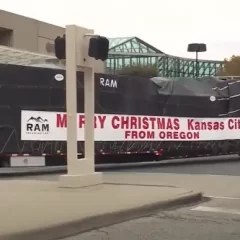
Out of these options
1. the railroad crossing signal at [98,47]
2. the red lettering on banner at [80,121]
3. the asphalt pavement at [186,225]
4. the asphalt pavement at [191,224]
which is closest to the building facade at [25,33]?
the red lettering on banner at [80,121]

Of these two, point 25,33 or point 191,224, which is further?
point 25,33

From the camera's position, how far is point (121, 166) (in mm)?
21734

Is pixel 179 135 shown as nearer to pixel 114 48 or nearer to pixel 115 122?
pixel 115 122

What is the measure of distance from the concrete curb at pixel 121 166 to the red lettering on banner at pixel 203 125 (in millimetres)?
1421

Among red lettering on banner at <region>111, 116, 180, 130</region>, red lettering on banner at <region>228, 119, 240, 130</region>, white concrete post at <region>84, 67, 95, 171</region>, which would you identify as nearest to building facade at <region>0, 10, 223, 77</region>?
red lettering on banner at <region>228, 119, 240, 130</region>

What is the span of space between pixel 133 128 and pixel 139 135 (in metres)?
0.41

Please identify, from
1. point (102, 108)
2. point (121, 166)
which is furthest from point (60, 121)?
point (121, 166)

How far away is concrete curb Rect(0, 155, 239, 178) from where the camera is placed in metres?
18.8

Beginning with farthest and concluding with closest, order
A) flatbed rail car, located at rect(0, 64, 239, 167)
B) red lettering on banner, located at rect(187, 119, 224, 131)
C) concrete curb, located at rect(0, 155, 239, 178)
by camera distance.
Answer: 1. red lettering on banner, located at rect(187, 119, 224, 131)
2. concrete curb, located at rect(0, 155, 239, 178)
3. flatbed rail car, located at rect(0, 64, 239, 167)

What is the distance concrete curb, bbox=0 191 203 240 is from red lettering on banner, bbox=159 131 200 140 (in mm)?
10157

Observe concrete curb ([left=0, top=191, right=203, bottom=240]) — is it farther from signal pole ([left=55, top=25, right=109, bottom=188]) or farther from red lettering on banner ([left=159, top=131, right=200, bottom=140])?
red lettering on banner ([left=159, top=131, right=200, bottom=140])

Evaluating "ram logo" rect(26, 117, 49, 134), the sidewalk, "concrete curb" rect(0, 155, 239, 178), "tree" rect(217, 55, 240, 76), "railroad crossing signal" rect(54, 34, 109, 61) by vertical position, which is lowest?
the sidewalk

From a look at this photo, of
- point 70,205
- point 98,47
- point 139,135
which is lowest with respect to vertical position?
point 70,205

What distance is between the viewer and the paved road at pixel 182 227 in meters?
7.93
